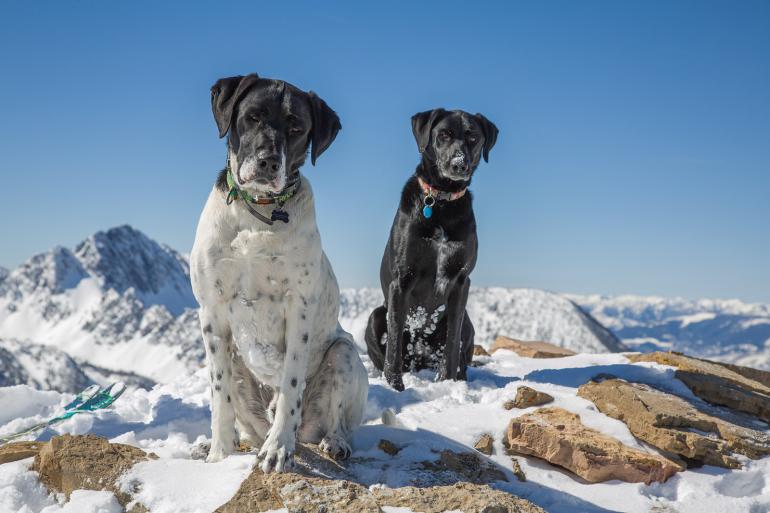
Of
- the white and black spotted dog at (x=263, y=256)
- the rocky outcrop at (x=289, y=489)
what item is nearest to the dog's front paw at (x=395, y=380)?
the white and black spotted dog at (x=263, y=256)

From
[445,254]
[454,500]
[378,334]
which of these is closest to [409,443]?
[454,500]

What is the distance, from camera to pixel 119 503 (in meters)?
3.59

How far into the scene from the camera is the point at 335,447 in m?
4.47

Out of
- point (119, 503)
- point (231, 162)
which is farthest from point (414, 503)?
point (231, 162)

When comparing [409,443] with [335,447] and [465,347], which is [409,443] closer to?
[335,447]

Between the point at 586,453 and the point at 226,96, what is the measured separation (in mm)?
Answer: 3730

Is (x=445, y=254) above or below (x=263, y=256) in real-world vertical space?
above

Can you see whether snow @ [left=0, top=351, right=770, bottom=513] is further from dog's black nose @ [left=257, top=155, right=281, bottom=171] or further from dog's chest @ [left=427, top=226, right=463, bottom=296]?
dog's black nose @ [left=257, top=155, right=281, bottom=171]

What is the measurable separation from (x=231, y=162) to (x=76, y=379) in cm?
20019

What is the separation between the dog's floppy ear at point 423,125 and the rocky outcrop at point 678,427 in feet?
10.7

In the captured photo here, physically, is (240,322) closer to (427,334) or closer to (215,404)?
(215,404)

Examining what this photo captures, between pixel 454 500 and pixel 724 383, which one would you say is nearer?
pixel 454 500

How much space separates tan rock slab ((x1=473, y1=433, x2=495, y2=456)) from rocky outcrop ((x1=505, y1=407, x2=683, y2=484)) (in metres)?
0.14

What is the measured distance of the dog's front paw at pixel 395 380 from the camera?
6.98 m
